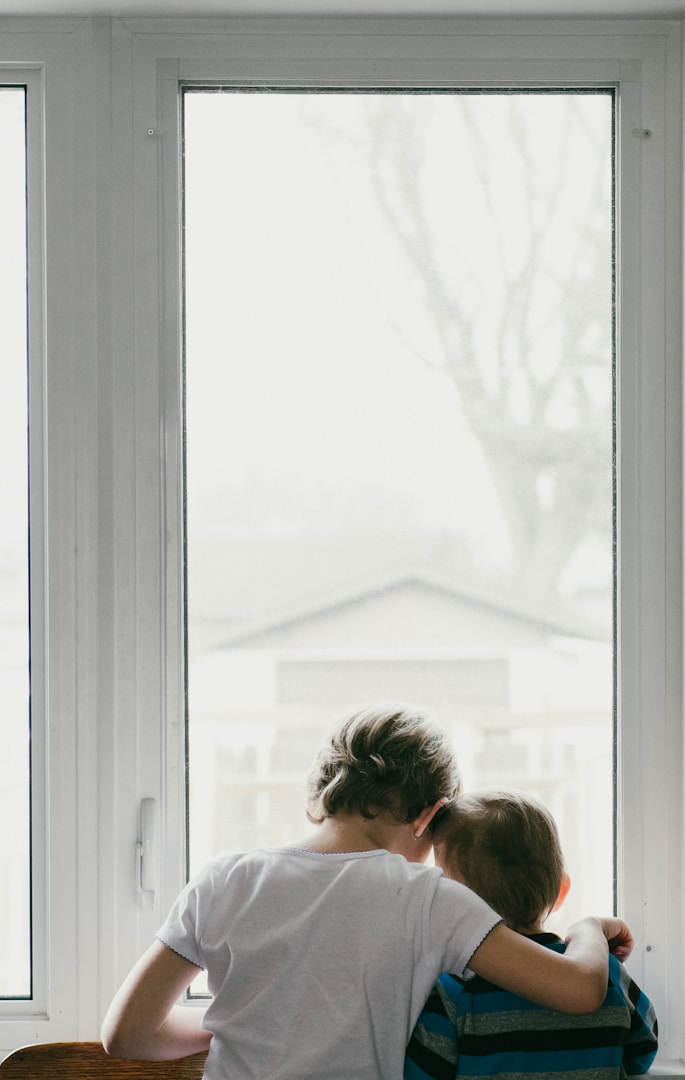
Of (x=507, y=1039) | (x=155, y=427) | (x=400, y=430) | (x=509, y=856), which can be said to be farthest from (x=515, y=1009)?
(x=155, y=427)

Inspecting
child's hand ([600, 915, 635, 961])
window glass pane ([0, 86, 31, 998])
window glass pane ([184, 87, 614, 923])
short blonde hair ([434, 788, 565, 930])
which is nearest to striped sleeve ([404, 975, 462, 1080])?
short blonde hair ([434, 788, 565, 930])

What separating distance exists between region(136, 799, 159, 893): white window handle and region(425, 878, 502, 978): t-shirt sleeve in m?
0.48

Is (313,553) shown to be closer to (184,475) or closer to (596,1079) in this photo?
(184,475)

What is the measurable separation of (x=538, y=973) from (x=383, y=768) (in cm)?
28

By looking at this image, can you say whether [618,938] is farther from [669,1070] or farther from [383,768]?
[383,768]

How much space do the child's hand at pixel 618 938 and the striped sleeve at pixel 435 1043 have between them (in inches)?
10.2

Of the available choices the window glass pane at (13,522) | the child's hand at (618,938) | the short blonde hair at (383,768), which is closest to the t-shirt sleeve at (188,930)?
the short blonde hair at (383,768)

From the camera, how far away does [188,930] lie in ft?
3.69

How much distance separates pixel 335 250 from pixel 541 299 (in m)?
0.31

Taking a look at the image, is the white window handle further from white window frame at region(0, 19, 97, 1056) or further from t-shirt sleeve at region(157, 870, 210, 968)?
t-shirt sleeve at region(157, 870, 210, 968)

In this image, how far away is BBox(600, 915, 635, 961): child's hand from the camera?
1259 millimetres

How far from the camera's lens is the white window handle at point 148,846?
55.1 inches

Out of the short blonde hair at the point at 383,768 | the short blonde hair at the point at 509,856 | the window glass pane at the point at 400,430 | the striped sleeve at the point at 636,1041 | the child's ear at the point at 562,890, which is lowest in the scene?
the striped sleeve at the point at 636,1041

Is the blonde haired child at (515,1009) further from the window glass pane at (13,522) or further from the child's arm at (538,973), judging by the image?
the window glass pane at (13,522)
